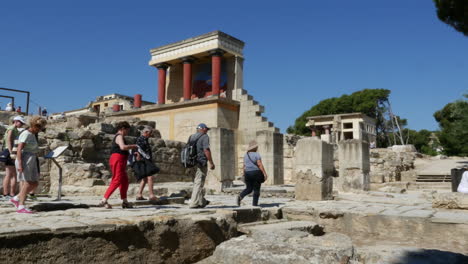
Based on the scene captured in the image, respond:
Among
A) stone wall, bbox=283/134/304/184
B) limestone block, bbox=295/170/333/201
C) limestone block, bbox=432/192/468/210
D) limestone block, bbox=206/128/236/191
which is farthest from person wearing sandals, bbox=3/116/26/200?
stone wall, bbox=283/134/304/184

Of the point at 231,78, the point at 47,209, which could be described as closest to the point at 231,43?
the point at 231,78

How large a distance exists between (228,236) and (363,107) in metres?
51.2

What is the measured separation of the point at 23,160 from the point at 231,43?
1967 cm

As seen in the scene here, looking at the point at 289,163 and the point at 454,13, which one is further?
the point at 289,163

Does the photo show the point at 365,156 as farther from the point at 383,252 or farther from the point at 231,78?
the point at 231,78

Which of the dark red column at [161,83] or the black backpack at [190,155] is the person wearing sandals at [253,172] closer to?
the black backpack at [190,155]

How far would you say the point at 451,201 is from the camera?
7.16 m

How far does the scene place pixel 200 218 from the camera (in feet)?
15.4

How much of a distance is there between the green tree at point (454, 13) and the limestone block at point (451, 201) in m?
7.20

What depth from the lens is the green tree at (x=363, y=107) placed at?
174 feet

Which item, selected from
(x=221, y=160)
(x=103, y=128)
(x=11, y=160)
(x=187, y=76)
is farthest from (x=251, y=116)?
(x=11, y=160)

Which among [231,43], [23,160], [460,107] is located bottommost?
[23,160]

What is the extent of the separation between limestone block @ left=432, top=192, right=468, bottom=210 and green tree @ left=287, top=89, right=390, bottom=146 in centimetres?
4662

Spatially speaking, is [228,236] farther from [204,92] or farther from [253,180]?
[204,92]
